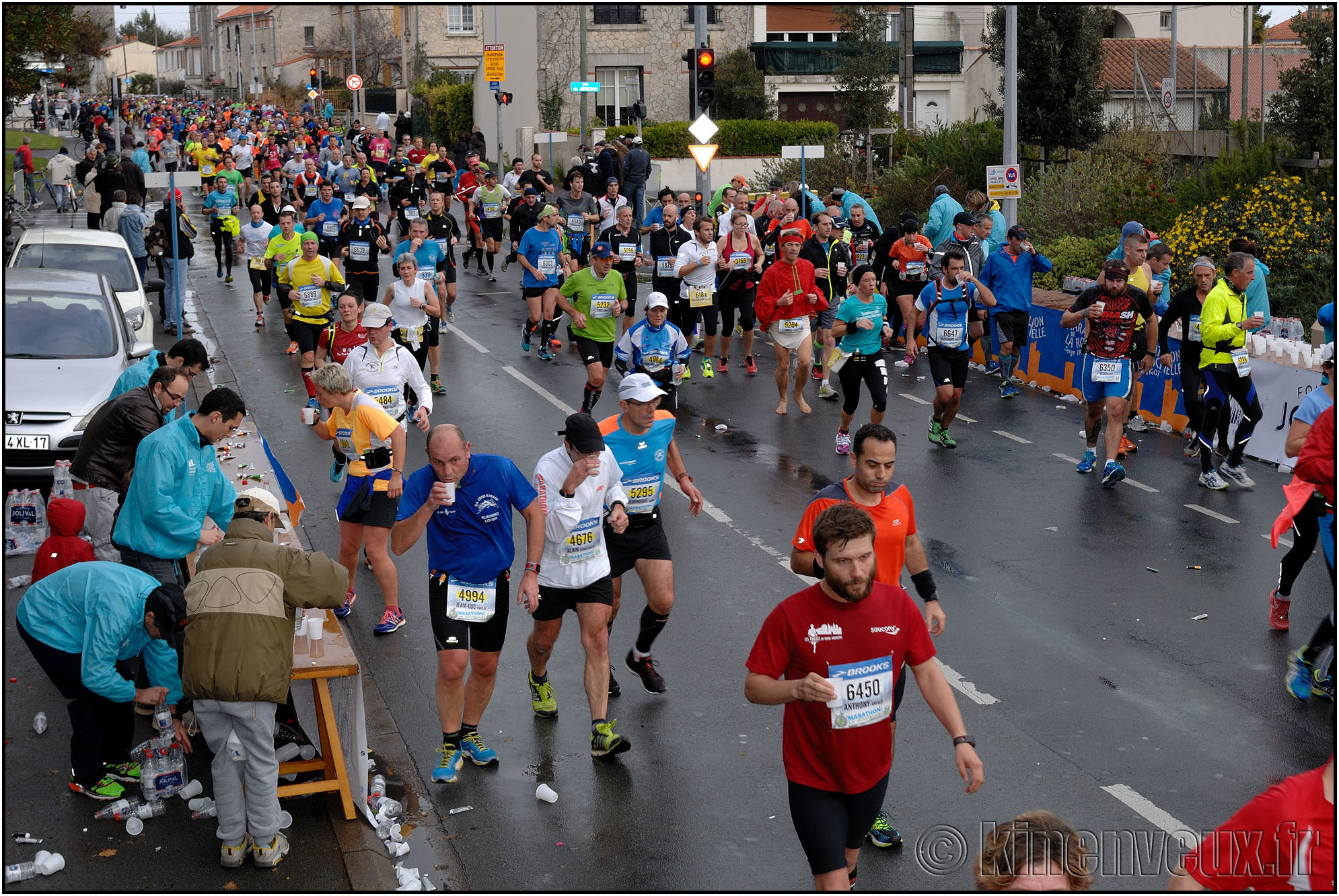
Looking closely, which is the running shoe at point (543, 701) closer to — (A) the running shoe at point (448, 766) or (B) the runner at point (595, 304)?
(A) the running shoe at point (448, 766)

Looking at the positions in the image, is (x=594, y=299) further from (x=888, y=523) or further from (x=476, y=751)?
(x=888, y=523)

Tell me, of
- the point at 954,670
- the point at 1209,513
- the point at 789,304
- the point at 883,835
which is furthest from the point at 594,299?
the point at 883,835

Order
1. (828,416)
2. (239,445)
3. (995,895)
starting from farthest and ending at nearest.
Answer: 1. (828,416)
2. (239,445)
3. (995,895)

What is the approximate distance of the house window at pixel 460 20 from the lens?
72.4 meters

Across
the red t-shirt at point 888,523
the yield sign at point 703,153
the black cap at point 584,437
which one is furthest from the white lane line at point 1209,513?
the yield sign at point 703,153

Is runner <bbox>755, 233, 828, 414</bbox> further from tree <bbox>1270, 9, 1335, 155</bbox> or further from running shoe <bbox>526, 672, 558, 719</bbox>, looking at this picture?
tree <bbox>1270, 9, 1335, 155</bbox>

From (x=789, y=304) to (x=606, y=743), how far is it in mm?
8656

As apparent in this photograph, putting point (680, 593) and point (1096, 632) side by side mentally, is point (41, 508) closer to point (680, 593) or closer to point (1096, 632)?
point (680, 593)

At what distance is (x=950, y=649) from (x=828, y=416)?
6.95 meters

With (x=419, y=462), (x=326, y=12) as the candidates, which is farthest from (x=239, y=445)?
(x=326, y=12)

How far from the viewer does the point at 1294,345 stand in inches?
525

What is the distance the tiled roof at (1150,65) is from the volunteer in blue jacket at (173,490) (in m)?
42.7

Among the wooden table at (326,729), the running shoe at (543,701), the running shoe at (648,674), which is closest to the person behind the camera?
the wooden table at (326,729)

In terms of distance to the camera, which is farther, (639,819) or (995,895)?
(639,819)
